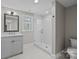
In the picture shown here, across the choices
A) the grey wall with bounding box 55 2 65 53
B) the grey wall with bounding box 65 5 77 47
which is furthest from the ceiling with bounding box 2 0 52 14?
the grey wall with bounding box 65 5 77 47

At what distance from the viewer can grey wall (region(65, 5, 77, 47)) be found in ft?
7.92

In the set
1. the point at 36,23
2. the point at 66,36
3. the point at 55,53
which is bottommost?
the point at 55,53

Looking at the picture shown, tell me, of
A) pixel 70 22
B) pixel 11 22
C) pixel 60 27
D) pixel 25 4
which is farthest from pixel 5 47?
pixel 70 22

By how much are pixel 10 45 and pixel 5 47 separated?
0.55 feet

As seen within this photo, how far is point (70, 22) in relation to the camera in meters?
2.54

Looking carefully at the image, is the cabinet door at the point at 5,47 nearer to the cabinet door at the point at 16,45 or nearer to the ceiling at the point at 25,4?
the cabinet door at the point at 16,45

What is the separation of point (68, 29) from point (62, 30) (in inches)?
9.5

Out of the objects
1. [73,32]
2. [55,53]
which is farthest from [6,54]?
[73,32]

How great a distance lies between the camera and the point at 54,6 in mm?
2176

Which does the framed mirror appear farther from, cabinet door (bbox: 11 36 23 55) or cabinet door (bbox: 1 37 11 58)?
cabinet door (bbox: 1 37 11 58)

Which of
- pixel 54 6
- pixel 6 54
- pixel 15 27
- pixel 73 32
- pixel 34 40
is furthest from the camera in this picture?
pixel 34 40

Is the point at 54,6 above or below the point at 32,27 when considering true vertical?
above

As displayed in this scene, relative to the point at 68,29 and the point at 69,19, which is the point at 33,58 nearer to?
the point at 68,29

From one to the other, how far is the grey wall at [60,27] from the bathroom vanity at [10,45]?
136 cm
